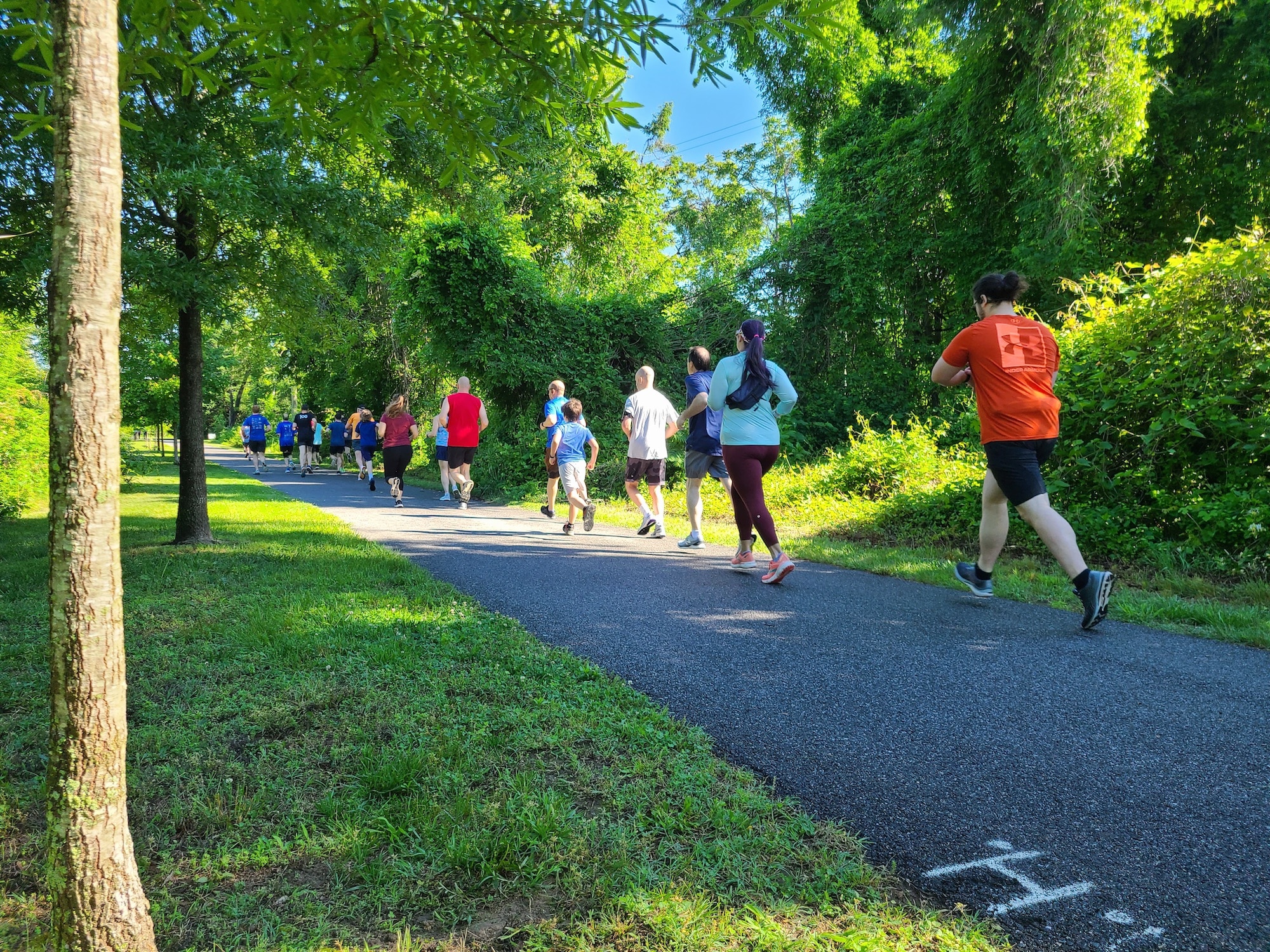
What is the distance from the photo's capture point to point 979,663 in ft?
12.8

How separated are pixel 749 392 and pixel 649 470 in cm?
315

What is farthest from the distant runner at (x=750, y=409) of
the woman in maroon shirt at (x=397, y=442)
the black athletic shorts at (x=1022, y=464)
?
the woman in maroon shirt at (x=397, y=442)

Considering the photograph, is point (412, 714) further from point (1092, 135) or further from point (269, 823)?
point (1092, 135)

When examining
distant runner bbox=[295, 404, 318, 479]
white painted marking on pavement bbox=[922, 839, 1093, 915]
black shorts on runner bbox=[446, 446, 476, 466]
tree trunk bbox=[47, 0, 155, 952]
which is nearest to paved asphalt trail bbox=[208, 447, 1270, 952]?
white painted marking on pavement bbox=[922, 839, 1093, 915]

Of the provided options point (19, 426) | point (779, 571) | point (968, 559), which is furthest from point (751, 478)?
point (19, 426)

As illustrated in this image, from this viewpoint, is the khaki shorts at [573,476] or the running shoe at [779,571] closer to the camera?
the running shoe at [779,571]

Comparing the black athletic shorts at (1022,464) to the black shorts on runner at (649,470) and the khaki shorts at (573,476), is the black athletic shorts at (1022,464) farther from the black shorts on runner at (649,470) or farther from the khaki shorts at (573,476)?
the khaki shorts at (573,476)

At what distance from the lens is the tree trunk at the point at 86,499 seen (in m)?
1.52

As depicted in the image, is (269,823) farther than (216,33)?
No

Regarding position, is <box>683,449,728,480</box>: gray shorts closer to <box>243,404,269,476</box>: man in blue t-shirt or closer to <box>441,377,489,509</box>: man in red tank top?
<box>441,377,489,509</box>: man in red tank top

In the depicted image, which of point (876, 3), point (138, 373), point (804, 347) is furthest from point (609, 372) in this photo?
point (876, 3)

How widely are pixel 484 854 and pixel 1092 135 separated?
12.2 m

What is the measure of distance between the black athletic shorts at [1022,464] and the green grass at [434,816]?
2.96 meters

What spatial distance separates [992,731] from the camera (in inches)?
120
